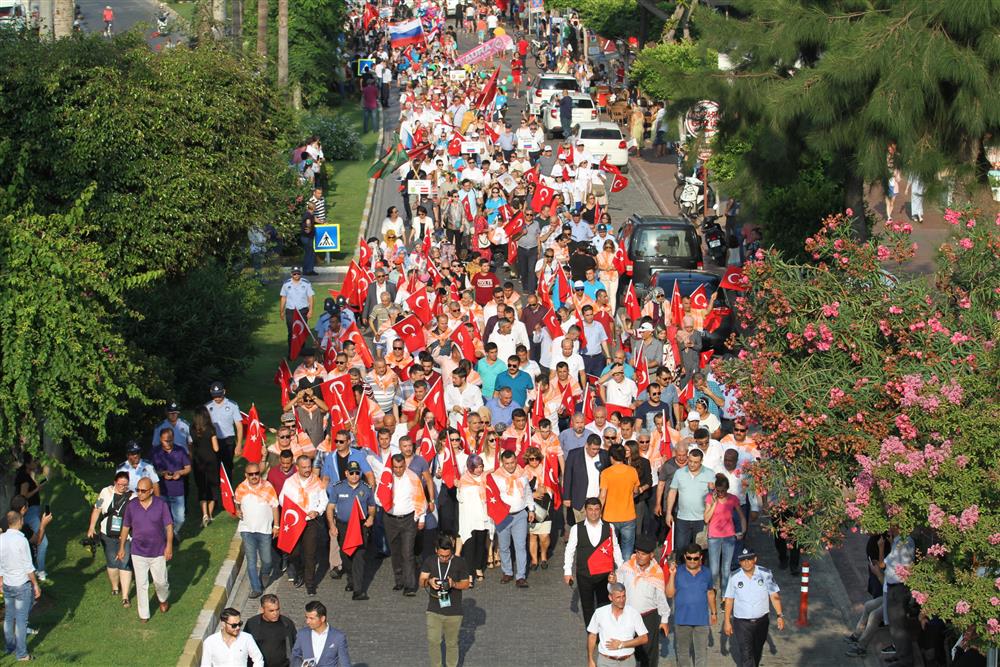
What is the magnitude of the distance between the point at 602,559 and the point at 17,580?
510 cm

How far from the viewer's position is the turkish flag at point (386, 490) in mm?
16047

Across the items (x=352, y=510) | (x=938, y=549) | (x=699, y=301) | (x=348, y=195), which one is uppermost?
(x=348, y=195)

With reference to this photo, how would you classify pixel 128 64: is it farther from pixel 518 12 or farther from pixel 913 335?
pixel 518 12

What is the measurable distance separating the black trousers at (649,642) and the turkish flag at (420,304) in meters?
10.2

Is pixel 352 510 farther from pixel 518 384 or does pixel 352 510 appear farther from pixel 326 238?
pixel 326 238

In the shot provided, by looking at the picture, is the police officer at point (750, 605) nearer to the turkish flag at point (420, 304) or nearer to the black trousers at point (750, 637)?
the black trousers at point (750, 637)

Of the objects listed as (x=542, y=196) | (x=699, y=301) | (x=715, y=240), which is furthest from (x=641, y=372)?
(x=715, y=240)

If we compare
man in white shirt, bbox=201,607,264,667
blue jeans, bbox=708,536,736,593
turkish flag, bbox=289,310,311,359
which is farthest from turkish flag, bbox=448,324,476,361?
man in white shirt, bbox=201,607,264,667

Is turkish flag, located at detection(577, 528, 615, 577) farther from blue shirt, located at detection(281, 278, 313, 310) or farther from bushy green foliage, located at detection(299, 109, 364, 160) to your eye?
bushy green foliage, located at detection(299, 109, 364, 160)

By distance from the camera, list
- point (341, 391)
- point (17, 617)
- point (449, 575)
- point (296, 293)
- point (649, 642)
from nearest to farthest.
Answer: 1. point (649, 642)
2. point (449, 575)
3. point (17, 617)
4. point (341, 391)
5. point (296, 293)

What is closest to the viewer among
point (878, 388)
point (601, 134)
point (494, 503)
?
point (878, 388)

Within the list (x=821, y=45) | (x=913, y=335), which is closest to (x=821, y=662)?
(x=913, y=335)

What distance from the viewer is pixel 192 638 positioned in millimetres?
15117

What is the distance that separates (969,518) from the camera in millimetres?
10297
